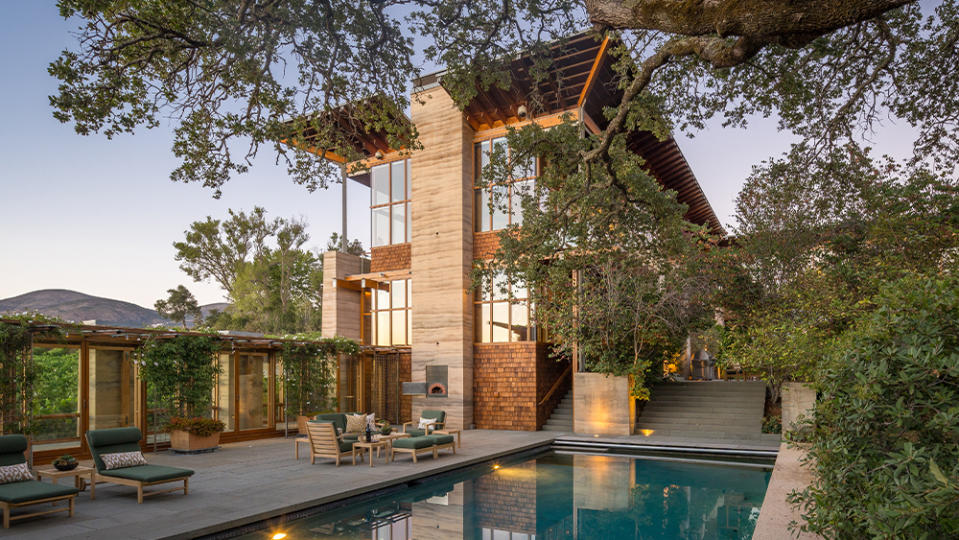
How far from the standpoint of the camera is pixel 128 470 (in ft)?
25.5

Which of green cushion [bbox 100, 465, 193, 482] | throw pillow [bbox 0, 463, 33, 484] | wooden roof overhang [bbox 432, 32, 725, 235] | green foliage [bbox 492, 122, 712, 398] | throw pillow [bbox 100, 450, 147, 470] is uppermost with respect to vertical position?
wooden roof overhang [bbox 432, 32, 725, 235]

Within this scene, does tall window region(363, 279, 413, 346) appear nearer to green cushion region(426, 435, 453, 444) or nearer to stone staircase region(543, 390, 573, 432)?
stone staircase region(543, 390, 573, 432)

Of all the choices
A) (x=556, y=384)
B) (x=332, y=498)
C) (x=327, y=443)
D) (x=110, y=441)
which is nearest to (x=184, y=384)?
(x=327, y=443)

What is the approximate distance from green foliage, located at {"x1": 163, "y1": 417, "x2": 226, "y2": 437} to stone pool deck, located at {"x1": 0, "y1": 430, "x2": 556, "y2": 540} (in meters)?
0.47

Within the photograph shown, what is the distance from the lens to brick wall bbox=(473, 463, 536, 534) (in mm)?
7266

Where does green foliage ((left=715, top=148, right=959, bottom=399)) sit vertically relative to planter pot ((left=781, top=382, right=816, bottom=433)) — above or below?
above

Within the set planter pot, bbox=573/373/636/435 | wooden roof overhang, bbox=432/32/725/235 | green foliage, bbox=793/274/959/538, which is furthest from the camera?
wooden roof overhang, bbox=432/32/725/235

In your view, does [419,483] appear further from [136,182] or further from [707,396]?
[136,182]

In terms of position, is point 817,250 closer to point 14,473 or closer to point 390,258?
point 390,258

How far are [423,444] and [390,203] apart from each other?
931 cm

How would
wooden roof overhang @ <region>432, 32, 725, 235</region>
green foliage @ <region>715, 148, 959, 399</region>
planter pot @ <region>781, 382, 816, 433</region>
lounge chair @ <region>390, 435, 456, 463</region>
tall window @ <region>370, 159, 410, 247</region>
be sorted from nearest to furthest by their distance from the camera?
green foliage @ <region>715, 148, 959, 399</region> < lounge chair @ <region>390, 435, 456, 463</region> < planter pot @ <region>781, 382, 816, 433</region> < wooden roof overhang @ <region>432, 32, 725, 235</region> < tall window @ <region>370, 159, 410, 247</region>

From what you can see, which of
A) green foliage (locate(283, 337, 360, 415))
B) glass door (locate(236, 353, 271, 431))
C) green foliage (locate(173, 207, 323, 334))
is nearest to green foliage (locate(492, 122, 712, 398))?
green foliage (locate(283, 337, 360, 415))

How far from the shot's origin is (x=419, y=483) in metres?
9.42

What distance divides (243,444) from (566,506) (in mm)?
8499
